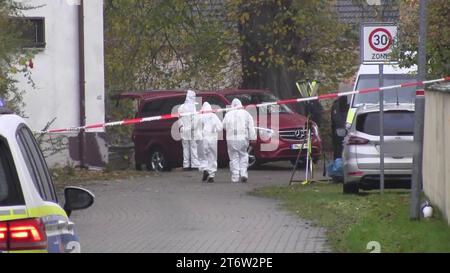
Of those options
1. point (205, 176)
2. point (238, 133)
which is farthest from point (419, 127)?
point (205, 176)

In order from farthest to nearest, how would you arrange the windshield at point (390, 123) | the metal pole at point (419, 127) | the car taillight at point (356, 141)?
1. the car taillight at point (356, 141)
2. the windshield at point (390, 123)
3. the metal pole at point (419, 127)

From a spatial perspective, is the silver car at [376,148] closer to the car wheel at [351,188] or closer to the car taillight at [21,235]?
the car wheel at [351,188]

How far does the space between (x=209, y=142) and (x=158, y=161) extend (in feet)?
18.1

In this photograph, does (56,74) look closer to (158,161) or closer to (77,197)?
(158,161)

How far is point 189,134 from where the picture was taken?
1027 inches

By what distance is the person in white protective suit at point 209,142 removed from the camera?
73.0ft

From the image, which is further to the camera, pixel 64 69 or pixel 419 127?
pixel 64 69

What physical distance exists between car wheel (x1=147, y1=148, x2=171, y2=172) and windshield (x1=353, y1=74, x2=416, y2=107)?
6.28 meters

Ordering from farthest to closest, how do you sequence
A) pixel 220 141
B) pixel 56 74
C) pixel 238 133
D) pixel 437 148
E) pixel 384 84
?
1. pixel 220 141
2. pixel 56 74
3. pixel 384 84
4. pixel 238 133
5. pixel 437 148

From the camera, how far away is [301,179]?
75.7 ft

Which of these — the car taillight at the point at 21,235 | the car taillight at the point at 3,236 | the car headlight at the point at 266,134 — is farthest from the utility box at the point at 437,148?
the car headlight at the point at 266,134
